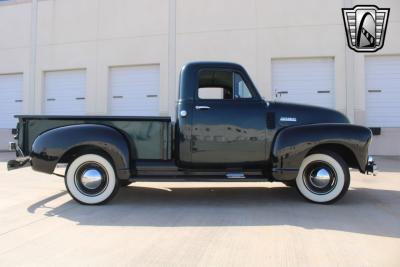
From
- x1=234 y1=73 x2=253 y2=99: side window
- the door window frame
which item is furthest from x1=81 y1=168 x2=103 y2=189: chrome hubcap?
x1=234 y1=73 x2=253 y2=99: side window

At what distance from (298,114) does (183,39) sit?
363 inches

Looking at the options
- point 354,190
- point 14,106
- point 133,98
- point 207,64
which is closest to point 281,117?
point 207,64

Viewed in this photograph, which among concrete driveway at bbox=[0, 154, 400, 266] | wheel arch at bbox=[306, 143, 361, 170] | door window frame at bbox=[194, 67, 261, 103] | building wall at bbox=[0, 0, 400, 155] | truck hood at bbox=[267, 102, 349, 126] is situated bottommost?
concrete driveway at bbox=[0, 154, 400, 266]

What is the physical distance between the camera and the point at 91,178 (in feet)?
18.0

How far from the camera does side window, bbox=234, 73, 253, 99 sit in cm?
566

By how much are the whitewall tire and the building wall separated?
338 inches

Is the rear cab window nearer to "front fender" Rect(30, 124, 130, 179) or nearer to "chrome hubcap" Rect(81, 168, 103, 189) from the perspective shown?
"front fender" Rect(30, 124, 130, 179)

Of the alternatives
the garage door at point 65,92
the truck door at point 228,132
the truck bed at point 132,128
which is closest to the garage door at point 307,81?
the garage door at point 65,92

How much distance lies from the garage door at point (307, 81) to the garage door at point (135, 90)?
4.48m

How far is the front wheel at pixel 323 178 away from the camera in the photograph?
17.7ft

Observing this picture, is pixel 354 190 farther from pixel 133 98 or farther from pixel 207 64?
pixel 133 98

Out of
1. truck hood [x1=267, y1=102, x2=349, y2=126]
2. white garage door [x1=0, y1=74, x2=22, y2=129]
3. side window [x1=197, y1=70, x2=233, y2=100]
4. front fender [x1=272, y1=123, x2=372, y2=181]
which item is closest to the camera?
front fender [x1=272, y1=123, x2=372, y2=181]

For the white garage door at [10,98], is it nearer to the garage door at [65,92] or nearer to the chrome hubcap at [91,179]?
the garage door at [65,92]

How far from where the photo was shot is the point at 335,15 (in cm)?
1299
